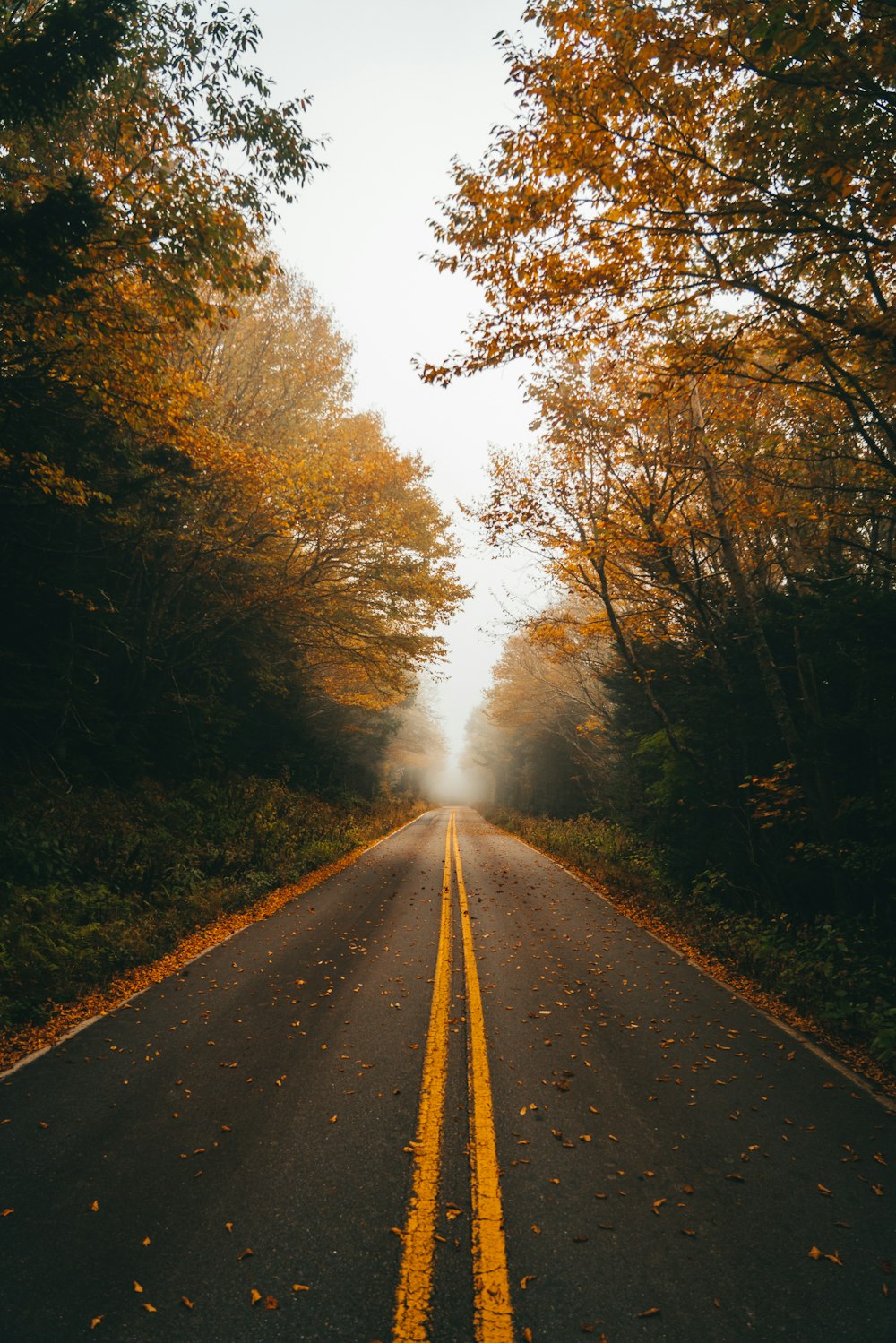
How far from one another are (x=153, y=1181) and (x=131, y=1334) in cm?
97

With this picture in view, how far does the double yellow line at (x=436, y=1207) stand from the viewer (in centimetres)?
241

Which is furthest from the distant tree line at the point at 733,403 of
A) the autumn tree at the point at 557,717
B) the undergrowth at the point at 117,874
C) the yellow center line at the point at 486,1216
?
the undergrowth at the point at 117,874

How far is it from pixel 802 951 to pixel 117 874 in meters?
9.80

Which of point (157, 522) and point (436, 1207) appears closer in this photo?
point (436, 1207)

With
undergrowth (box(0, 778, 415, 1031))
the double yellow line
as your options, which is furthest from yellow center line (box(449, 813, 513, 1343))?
undergrowth (box(0, 778, 415, 1031))

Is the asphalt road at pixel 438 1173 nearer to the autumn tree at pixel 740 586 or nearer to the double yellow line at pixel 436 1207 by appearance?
the double yellow line at pixel 436 1207

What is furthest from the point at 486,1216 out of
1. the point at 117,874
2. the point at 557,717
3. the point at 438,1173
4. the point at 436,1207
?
the point at 557,717

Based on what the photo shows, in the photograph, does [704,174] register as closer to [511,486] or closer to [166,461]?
[511,486]

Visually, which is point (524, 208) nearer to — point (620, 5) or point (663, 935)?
point (620, 5)

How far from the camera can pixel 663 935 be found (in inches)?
328

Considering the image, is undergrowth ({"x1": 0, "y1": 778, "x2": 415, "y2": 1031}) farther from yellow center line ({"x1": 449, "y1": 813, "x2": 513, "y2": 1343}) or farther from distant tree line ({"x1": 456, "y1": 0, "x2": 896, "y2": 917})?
distant tree line ({"x1": 456, "y1": 0, "x2": 896, "y2": 917})

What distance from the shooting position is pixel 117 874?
27.2 ft

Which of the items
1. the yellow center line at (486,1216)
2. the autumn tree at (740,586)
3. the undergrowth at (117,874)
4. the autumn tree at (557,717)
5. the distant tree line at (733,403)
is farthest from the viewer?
the autumn tree at (557,717)

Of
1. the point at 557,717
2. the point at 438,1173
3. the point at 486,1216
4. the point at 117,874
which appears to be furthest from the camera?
the point at 557,717
